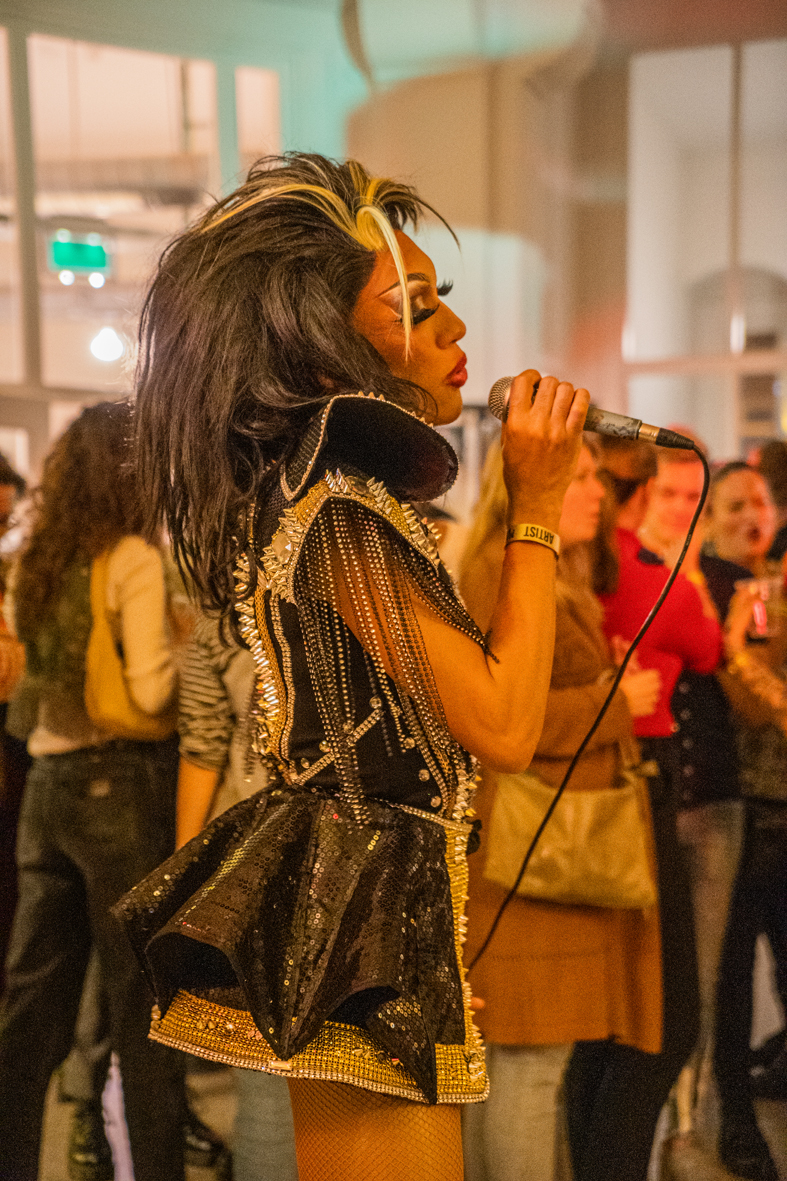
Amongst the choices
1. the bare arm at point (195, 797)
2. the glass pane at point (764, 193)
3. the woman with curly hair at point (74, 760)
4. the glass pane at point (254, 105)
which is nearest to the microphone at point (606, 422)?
the bare arm at point (195, 797)

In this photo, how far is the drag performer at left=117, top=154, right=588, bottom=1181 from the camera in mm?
951

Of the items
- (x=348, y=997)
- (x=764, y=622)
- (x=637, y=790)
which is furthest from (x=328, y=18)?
(x=348, y=997)

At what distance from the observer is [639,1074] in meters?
1.99

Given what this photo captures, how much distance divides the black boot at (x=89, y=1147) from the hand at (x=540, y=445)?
1.86 meters

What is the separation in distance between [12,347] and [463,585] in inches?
135

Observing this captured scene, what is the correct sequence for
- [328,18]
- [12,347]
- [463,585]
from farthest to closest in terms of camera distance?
[328,18] < [12,347] < [463,585]

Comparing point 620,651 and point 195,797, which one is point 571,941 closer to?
point 620,651

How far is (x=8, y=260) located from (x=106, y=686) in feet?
10.3

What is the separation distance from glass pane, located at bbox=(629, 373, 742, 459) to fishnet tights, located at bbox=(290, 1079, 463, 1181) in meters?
5.46

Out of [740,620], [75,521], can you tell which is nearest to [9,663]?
[75,521]

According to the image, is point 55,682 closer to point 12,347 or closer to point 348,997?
point 348,997

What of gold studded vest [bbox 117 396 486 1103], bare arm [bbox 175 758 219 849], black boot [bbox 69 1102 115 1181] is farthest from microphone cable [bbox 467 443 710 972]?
black boot [bbox 69 1102 115 1181]

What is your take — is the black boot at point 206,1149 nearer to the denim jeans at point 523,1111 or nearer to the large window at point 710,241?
the denim jeans at point 523,1111

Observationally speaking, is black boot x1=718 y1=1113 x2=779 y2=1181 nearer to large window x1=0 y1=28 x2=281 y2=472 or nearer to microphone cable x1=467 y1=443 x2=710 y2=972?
microphone cable x1=467 y1=443 x2=710 y2=972
